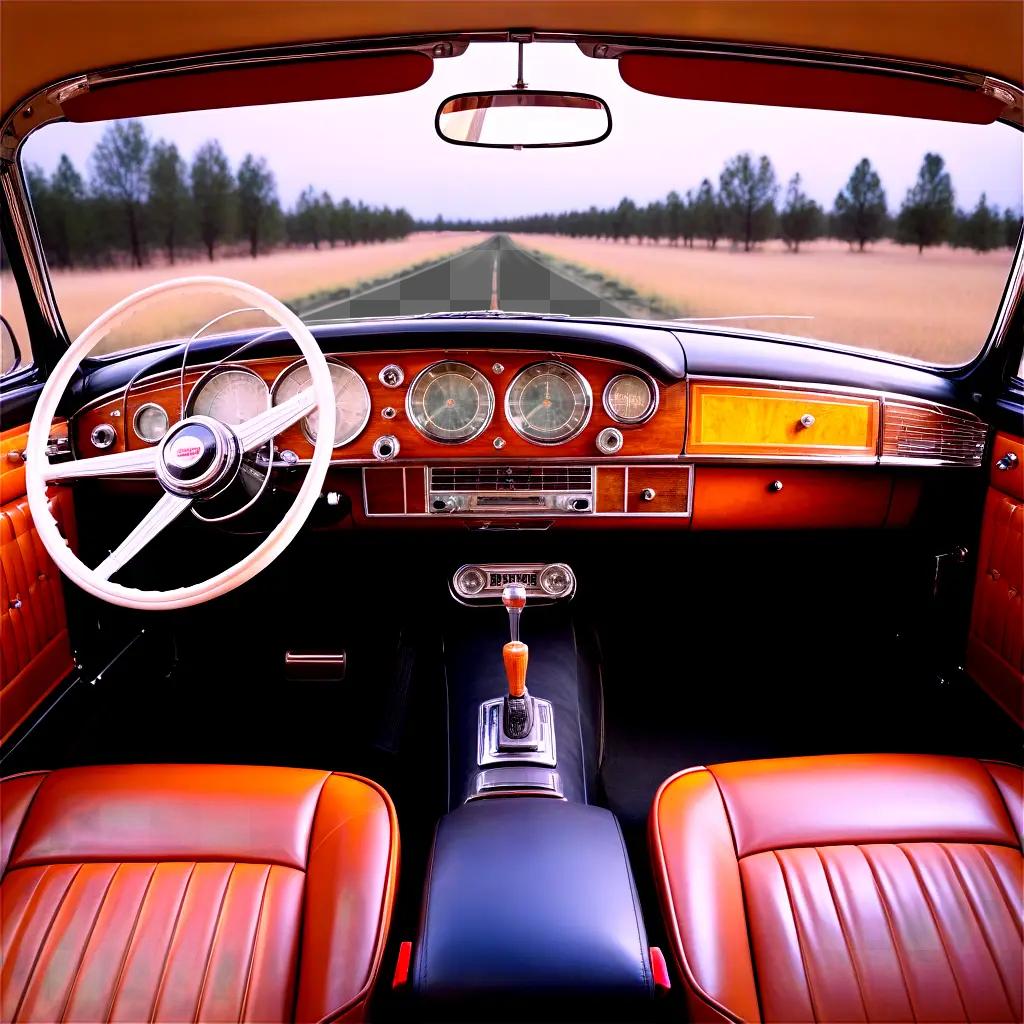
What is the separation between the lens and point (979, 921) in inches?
51.9

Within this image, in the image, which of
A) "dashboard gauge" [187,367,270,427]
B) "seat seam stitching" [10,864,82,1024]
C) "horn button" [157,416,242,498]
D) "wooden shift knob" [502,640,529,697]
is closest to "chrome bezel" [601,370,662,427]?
"wooden shift knob" [502,640,529,697]

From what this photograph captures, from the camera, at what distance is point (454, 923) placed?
4.03 ft

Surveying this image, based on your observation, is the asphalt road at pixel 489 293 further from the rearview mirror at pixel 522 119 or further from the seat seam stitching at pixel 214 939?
the seat seam stitching at pixel 214 939

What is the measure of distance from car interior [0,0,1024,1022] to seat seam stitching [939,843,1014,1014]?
1cm

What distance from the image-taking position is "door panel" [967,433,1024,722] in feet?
7.64

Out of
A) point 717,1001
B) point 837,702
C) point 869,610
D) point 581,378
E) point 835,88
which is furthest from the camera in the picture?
point 869,610

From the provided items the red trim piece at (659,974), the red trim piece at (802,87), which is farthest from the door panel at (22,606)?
the red trim piece at (802,87)

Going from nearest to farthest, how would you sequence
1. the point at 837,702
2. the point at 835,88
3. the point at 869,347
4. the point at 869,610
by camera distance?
the point at 835,88, the point at 869,347, the point at 837,702, the point at 869,610

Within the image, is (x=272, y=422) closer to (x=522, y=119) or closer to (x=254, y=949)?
(x=522, y=119)

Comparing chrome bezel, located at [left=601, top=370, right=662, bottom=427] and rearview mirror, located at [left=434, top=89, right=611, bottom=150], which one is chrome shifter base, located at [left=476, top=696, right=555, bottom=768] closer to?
chrome bezel, located at [left=601, top=370, right=662, bottom=427]

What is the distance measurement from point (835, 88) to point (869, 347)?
1022 millimetres

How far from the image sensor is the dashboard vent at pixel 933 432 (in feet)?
8.43

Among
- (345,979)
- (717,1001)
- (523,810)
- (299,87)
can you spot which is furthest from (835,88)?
(345,979)

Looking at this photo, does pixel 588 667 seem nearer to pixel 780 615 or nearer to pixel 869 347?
pixel 780 615
